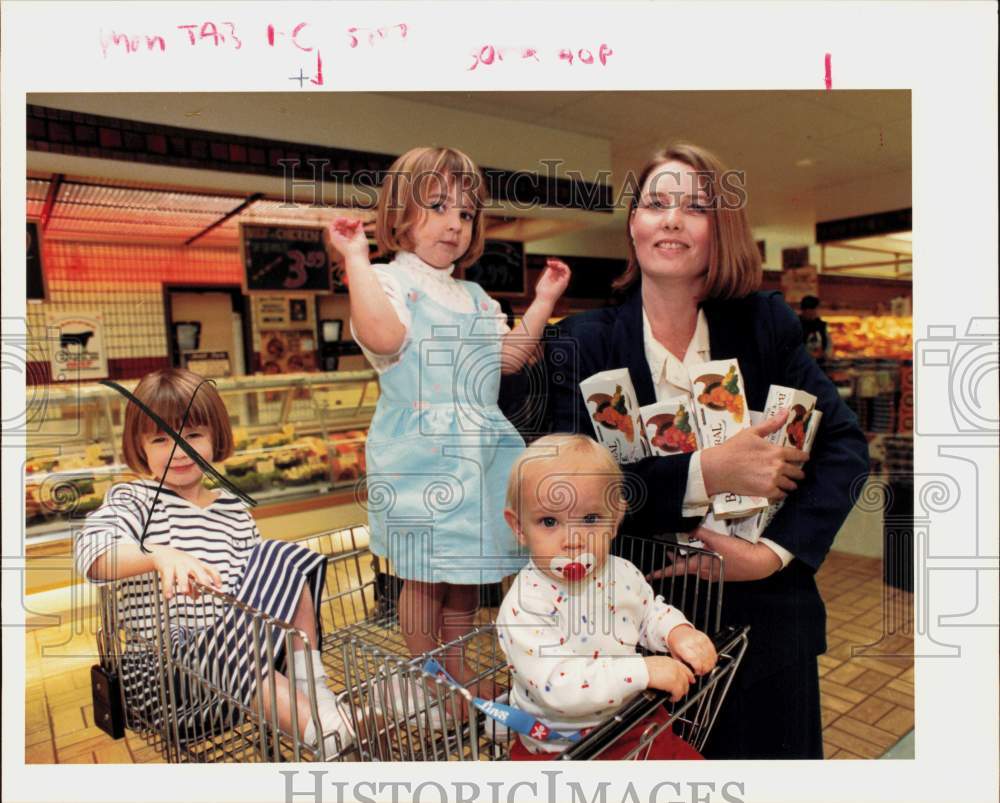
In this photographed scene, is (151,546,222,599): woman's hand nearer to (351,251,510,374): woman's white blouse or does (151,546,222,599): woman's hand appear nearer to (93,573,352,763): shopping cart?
(93,573,352,763): shopping cart

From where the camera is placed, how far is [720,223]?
1424 mm

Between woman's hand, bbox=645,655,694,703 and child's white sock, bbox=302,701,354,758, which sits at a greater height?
woman's hand, bbox=645,655,694,703

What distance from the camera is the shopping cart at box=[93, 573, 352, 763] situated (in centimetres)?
137

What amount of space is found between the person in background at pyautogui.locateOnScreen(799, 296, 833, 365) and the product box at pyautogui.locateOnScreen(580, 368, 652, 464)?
42 cm

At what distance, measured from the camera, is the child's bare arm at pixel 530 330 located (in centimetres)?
143

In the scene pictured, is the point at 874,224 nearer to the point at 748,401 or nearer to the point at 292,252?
the point at 748,401

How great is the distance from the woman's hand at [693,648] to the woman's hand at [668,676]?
0.15ft

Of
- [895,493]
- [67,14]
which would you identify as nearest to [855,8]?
[895,493]

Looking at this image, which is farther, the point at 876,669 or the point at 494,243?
the point at 876,669

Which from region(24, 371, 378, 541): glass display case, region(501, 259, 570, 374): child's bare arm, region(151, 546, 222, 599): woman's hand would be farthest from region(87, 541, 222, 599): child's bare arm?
region(501, 259, 570, 374): child's bare arm

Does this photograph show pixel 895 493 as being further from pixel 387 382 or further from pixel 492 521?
pixel 387 382

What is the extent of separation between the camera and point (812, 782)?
1.54 metres

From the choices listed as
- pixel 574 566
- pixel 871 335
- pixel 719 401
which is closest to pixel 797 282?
pixel 871 335

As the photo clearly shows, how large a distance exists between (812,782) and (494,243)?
56.0 inches
